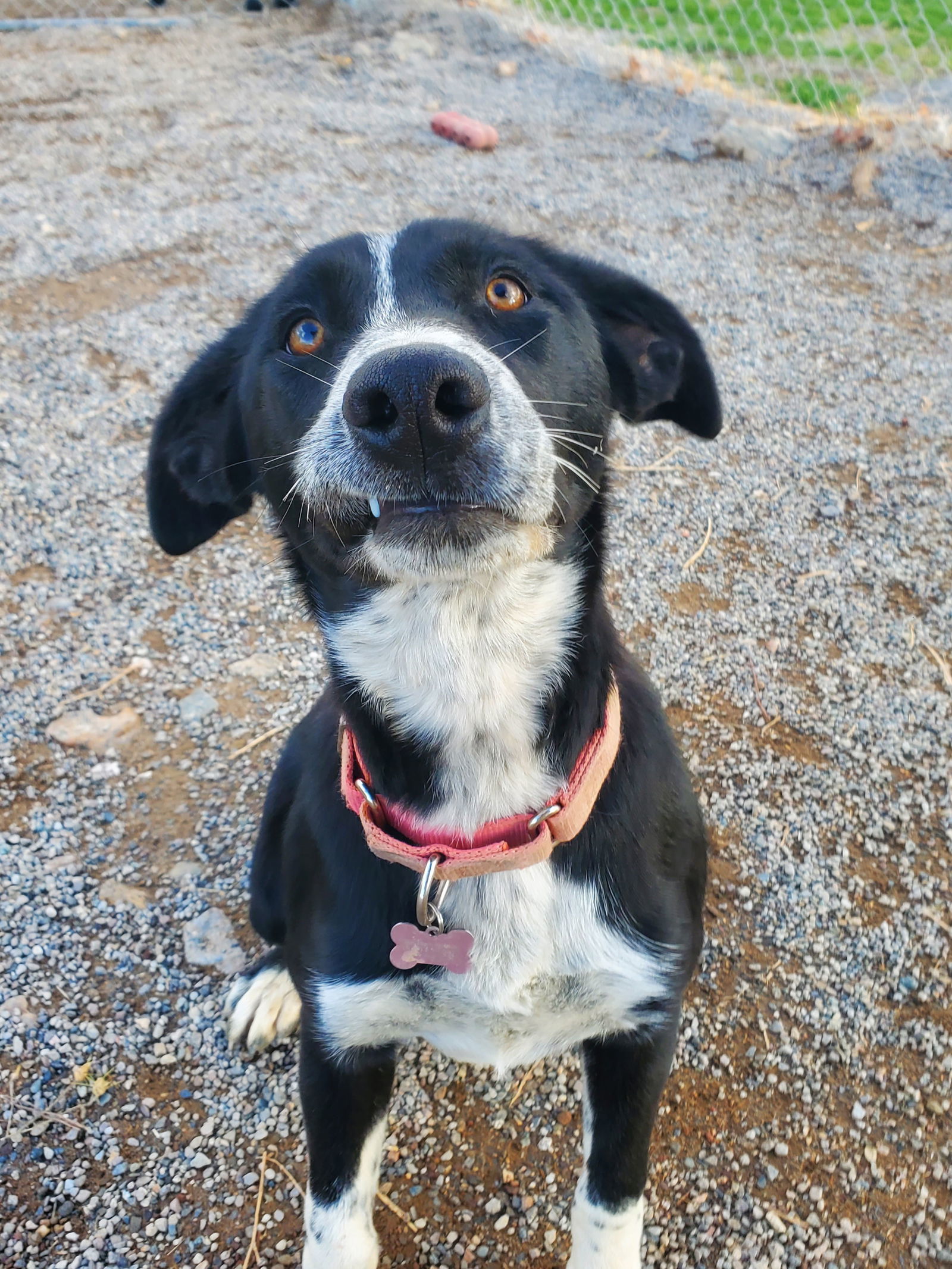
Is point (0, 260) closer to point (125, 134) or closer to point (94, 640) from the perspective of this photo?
point (125, 134)

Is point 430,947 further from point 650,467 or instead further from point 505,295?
point 650,467

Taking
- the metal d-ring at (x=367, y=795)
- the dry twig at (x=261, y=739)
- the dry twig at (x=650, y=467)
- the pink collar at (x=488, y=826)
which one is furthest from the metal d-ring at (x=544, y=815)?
the dry twig at (x=650, y=467)

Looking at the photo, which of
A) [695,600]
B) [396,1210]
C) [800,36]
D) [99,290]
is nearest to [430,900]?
[396,1210]

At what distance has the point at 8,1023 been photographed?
2258 millimetres

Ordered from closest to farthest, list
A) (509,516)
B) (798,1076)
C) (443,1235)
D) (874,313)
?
(509,516) → (443,1235) → (798,1076) → (874,313)

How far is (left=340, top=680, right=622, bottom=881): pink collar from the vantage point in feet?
5.39

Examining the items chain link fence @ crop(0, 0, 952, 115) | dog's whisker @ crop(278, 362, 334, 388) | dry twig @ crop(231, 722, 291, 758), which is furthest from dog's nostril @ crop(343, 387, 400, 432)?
chain link fence @ crop(0, 0, 952, 115)

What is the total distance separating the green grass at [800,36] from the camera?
24.8ft

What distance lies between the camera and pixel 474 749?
1729 mm

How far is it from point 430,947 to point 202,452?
1162 mm

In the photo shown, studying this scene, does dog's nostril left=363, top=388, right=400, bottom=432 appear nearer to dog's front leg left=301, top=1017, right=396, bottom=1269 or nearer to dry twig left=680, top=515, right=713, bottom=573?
dog's front leg left=301, top=1017, right=396, bottom=1269

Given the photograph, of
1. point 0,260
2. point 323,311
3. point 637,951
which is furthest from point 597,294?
point 0,260

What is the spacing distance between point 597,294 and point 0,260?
15.4 ft

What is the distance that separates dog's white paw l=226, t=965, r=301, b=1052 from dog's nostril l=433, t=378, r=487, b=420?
1490 mm
